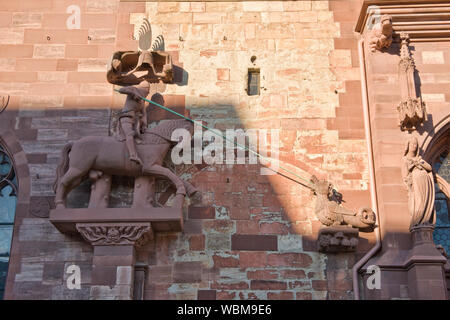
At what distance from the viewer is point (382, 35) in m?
10.8

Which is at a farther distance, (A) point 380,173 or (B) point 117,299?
(A) point 380,173

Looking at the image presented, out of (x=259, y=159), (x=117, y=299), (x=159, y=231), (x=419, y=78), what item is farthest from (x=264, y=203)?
(x=419, y=78)

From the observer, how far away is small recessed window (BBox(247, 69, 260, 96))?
11.3 meters

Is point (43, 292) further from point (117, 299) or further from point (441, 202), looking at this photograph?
point (441, 202)

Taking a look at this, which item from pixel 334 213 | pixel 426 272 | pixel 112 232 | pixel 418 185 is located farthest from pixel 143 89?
→ pixel 426 272

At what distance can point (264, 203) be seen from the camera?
10.4 meters

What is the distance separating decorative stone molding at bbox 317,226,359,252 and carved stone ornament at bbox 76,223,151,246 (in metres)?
2.66

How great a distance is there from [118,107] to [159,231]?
7.71 ft

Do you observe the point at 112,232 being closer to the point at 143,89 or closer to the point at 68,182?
the point at 68,182

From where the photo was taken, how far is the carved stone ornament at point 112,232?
976cm

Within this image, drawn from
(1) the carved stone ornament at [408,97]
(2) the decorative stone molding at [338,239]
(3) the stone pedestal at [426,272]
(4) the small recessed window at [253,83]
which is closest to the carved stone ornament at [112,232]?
(2) the decorative stone molding at [338,239]

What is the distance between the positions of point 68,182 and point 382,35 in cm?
567

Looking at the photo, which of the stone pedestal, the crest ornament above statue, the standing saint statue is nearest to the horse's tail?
the crest ornament above statue

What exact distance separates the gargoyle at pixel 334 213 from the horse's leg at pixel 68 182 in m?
3.73
